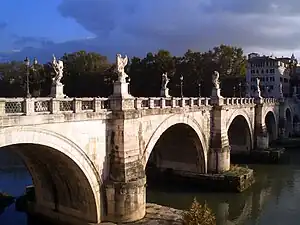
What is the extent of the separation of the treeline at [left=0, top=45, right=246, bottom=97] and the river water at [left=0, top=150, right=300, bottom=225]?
108 ft

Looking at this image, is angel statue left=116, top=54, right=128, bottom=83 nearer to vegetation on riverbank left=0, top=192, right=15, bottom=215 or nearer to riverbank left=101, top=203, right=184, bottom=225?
riverbank left=101, top=203, right=184, bottom=225

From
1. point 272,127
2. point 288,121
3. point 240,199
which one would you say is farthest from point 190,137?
point 288,121

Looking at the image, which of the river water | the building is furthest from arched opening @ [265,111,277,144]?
the river water

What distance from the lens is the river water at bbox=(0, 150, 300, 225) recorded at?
21172 mm

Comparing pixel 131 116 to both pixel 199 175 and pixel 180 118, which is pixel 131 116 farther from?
pixel 199 175

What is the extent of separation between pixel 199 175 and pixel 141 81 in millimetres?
38693

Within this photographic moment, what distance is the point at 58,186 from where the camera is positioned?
17484 mm

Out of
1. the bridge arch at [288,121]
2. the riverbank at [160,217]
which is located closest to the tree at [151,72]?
the bridge arch at [288,121]

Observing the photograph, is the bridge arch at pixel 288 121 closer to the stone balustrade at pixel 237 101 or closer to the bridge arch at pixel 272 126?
the bridge arch at pixel 272 126

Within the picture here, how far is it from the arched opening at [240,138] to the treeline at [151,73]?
22.9 meters

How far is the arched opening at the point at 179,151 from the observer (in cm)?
2703

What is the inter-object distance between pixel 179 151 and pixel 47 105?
17.3 meters

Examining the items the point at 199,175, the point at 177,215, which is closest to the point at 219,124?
the point at 199,175

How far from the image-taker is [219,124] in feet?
92.8
